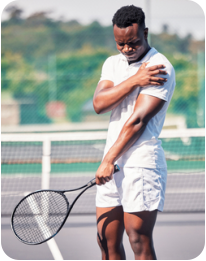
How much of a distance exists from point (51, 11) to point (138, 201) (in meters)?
12.8

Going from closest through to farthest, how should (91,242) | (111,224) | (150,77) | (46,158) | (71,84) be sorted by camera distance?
(150,77), (111,224), (91,242), (46,158), (71,84)

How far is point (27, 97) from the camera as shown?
1251cm

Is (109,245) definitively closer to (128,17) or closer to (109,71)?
(109,71)

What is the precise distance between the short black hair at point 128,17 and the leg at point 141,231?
0.90m

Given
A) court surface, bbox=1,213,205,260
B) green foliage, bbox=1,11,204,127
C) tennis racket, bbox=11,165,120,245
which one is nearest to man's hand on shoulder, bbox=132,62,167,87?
tennis racket, bbox=11,165,120,245

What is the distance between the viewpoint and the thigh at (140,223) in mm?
2053

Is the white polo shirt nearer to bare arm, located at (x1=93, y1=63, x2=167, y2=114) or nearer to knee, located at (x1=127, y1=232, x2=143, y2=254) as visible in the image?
bare arm, located at (x1=93, y1=63, x2=167, y2=114)

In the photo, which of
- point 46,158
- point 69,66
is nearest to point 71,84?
point 69,66

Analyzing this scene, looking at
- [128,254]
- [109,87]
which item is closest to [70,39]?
[128,254]

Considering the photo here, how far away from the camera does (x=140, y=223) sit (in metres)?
2.05

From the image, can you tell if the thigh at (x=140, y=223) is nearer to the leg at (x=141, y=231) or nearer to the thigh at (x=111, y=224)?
the leg at (x=141, y=231)

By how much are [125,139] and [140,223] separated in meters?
0.41

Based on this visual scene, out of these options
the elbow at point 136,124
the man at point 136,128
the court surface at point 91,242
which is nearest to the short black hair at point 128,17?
the man at point 136,128

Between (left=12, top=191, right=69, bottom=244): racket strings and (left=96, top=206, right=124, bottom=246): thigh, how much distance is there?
303 mm
